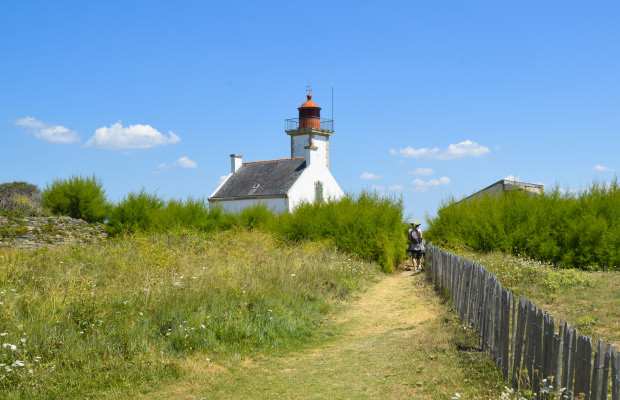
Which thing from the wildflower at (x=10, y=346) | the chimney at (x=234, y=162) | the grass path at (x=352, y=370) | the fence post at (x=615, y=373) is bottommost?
the grass path at (x=352, y=370)

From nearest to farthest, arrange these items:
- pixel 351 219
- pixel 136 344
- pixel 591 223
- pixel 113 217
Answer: pixel 136 344 → pixel 591 223 → pixel 351 219 → pixel 113 217

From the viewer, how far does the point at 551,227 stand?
1653 centimetres

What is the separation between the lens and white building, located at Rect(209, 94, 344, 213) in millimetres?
32656

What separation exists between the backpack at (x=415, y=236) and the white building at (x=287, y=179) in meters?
14.7

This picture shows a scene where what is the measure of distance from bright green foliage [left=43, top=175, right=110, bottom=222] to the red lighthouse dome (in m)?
19.6

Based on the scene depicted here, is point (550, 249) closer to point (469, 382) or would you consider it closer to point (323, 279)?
point (323, 279)

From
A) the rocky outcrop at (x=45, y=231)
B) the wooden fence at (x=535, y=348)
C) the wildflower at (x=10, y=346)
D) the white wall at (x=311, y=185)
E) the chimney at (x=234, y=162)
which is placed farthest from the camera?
the chimney at (x=234, y=162)

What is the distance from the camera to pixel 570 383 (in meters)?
4.38

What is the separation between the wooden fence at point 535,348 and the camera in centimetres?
399

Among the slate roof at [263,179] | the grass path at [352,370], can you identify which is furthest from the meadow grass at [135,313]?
the slate roof at [263,179]

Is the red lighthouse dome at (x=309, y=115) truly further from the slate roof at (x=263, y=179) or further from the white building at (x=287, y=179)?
the slate roof at (x=263, y=179)

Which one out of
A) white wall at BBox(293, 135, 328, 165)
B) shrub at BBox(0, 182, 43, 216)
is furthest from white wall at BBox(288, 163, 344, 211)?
shrub at BBox(0, 182, 43, 216)

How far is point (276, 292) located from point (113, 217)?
16.4 m

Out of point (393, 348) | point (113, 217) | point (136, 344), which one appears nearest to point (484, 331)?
point (393, 348)
